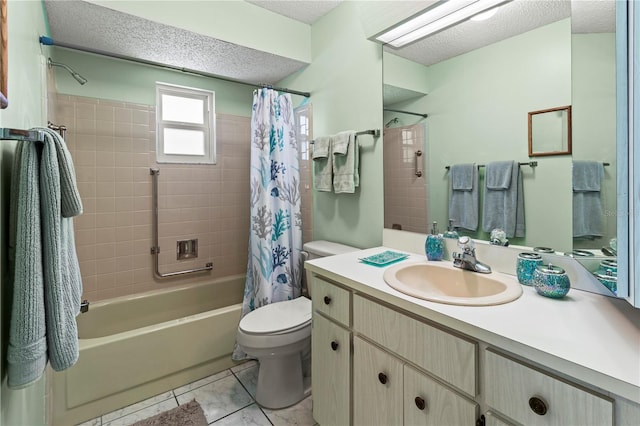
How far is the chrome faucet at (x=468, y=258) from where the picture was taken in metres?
1.22

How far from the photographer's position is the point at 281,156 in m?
2.19

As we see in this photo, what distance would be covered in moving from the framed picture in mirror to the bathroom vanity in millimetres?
523

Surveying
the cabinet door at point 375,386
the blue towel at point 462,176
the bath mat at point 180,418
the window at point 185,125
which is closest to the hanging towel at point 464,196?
the blue towel at point 462,176

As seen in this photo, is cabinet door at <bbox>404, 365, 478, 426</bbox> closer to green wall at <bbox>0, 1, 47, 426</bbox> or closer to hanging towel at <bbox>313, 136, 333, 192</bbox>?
green wall at <bbox>0, 1, 47, 426</bbox>

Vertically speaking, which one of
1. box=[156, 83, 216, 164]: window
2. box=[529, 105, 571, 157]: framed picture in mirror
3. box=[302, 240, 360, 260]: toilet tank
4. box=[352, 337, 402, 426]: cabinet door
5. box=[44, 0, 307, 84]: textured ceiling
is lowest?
box=[352, 337, 402, 426]: cabinet door

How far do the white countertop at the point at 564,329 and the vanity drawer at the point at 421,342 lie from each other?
0.05 meters

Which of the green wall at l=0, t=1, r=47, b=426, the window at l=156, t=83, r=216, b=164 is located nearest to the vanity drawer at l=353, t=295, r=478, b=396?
the green wall at l=0, t=1, r=47, b=426

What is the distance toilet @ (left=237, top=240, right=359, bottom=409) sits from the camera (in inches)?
64.1

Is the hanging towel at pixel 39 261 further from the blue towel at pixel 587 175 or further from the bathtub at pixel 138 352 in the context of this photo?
the blue towel at pixel 587 175

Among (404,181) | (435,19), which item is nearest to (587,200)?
(404,181)

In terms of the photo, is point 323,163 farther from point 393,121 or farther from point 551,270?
point 551,270

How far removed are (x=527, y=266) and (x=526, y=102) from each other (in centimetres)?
65

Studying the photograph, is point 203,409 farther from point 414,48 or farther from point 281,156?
point 414,48

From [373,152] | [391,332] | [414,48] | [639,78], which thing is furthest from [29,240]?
[414,48]
